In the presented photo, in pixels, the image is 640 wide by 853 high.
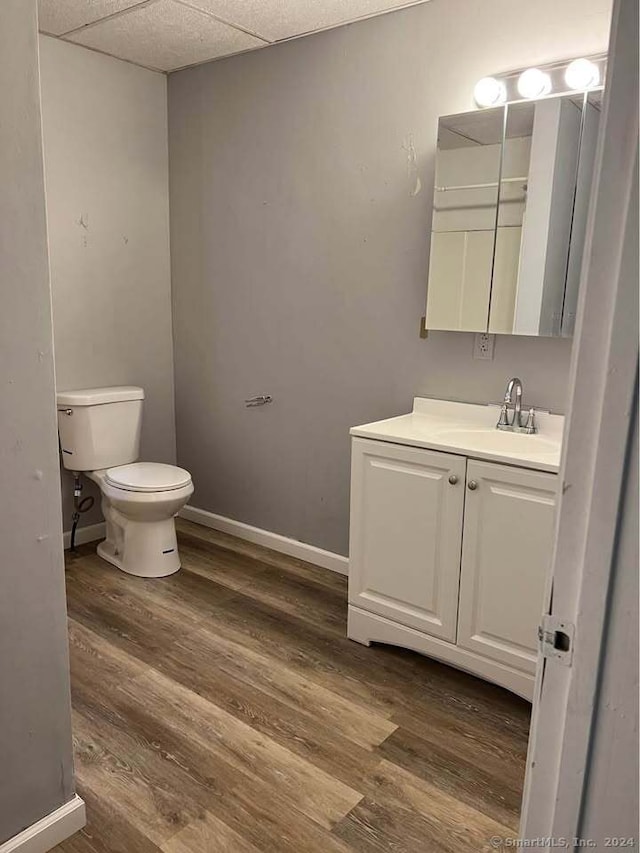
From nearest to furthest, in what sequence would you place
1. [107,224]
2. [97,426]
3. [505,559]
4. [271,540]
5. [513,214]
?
1. [505,559]
2. [513,214]
3. [97,426]
4. [107,224]
5. [271,540]

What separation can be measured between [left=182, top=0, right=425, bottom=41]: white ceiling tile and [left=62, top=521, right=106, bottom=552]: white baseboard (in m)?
2.45

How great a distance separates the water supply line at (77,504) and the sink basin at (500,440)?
→ 1868mm

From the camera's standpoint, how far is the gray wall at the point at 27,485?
4.31 ft

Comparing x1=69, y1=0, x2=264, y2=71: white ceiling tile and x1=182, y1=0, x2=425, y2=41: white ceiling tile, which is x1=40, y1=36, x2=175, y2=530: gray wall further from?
x1=182, y1=0, x2=425, y2=41: white ceiling tile

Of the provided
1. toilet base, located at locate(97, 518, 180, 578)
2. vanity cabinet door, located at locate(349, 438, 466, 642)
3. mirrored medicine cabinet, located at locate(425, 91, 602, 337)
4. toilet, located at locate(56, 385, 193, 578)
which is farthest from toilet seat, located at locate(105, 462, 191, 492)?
mirrored medicine cabinet, located at locate(425, 91, 602, 337)

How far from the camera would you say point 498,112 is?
2.38 m

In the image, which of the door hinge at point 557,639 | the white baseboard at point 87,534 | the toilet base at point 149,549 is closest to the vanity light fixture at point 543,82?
the door hinge at point 557,639

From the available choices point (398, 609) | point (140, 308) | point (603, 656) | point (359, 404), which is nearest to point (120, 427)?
point (140, 308)

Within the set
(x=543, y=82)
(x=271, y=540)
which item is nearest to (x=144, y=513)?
(x=271, y=540)

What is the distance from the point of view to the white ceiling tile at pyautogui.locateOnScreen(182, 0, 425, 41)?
8.37 feet

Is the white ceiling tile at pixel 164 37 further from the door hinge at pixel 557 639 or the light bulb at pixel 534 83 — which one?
the door hinge at pixel 557 639

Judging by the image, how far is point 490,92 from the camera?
95.0 inches

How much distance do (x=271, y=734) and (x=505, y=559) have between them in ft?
2.97

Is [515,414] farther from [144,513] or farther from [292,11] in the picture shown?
[292,11]
